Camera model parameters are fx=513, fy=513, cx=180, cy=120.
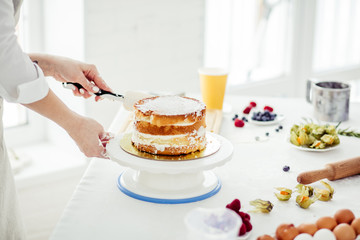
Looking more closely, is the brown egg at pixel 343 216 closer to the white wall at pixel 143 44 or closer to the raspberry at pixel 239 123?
the raspberry at pixel 239 123

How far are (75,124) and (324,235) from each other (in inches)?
22.3

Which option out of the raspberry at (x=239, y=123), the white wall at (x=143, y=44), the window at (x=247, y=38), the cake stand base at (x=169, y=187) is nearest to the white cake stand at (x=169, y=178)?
the cake stand base at (x=169, y=187)

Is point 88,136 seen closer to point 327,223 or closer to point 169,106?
point 169,106

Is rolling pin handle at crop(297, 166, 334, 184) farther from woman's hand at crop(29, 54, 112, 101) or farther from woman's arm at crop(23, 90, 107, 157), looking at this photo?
woman's hand at crop(29, 54, 112, 101)

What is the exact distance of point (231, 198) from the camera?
3.71ft

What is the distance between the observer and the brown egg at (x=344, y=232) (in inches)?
35.8

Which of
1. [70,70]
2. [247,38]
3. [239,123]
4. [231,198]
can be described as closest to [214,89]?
[239,123]

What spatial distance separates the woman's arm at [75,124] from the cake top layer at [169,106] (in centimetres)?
12

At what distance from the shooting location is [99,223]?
3.32ft

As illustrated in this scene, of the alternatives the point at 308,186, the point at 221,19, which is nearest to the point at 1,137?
the point at 308,186

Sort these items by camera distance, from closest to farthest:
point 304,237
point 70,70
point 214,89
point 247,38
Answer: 1. point 304,237
2. point 70,70
3. point 214,89
4. point 247,38

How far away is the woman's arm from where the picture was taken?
3.59ft

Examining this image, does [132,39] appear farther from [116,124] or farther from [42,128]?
[116,124]

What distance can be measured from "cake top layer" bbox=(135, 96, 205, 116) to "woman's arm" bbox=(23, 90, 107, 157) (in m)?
0.12
